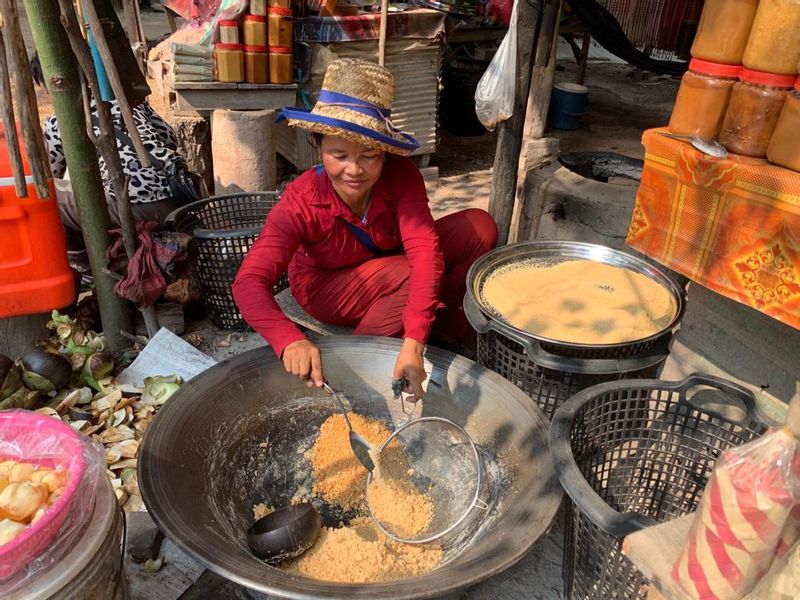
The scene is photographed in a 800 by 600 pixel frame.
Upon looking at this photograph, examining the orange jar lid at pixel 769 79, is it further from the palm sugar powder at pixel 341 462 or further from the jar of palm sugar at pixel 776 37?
the palm sugar powder at pixel 341 462

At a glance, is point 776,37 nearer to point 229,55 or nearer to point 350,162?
point 350,162

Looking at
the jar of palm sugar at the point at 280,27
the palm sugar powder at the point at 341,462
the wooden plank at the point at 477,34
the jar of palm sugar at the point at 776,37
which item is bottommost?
the palm sugar powder at the point at 341,462

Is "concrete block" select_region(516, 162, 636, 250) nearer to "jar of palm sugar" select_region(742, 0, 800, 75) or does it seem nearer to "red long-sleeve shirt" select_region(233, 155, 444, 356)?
"red long-sleeve shirt" select_region(233, 155, 444, 356)

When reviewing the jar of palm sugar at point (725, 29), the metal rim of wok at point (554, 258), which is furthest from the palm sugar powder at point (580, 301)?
the jar of palm sugar at point (725, 29)

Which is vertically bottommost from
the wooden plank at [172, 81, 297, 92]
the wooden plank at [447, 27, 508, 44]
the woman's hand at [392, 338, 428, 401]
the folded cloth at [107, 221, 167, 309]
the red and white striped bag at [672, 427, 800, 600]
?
the folded cloth at [107, 221, 167, 309]

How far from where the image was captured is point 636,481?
6.45ft

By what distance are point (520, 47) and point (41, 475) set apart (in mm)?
2649

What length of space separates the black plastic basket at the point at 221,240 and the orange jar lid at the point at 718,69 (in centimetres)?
190

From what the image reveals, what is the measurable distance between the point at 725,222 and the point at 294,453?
1592 mm

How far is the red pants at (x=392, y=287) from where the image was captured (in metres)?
2.57

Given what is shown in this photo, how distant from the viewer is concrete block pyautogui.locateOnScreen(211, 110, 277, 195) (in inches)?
154

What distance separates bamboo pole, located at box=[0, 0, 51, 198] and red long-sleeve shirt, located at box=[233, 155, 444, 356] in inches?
32.4

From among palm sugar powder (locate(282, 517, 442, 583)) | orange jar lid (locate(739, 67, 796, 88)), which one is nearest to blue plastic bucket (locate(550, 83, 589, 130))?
orange jar lid (locate(739, 67, 796, 88))

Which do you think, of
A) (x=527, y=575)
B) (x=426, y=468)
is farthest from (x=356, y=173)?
(x=527, y=575)
